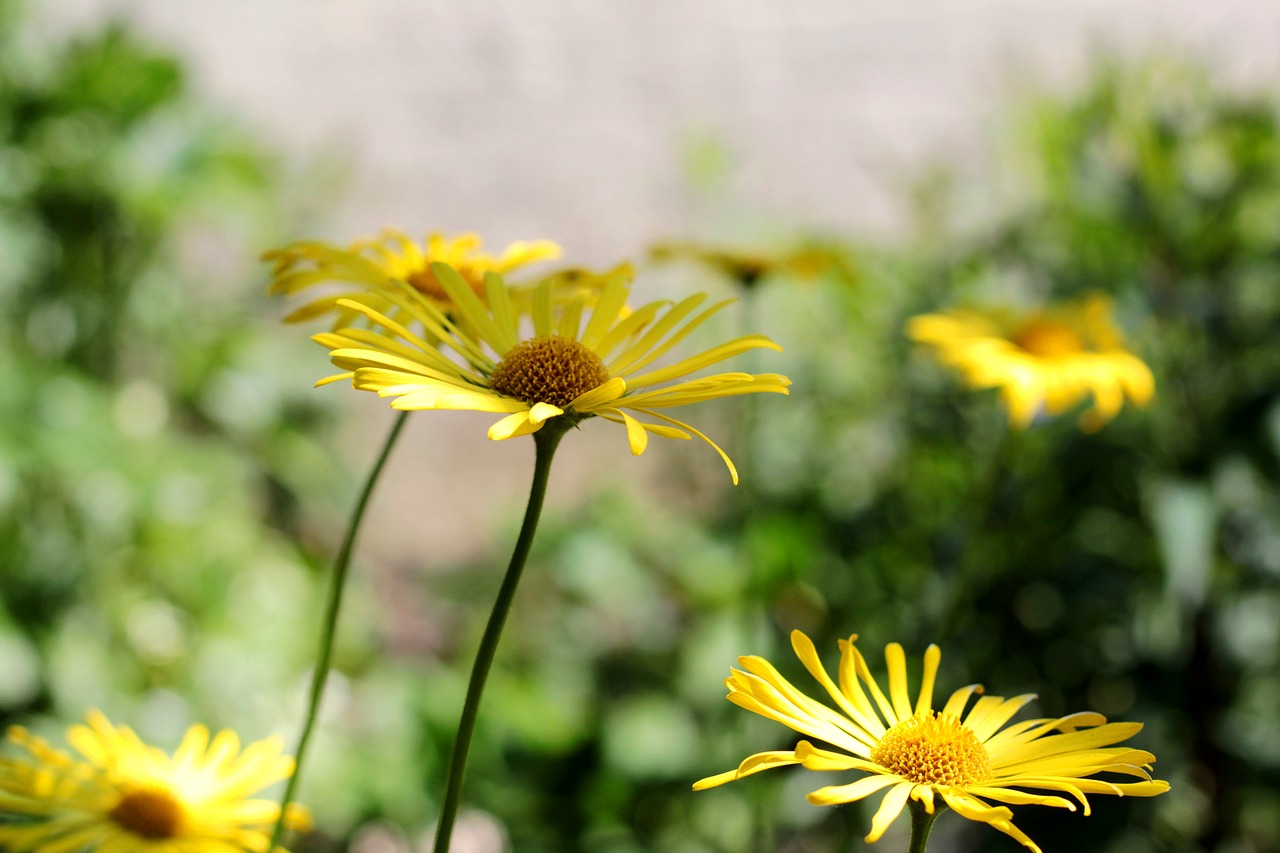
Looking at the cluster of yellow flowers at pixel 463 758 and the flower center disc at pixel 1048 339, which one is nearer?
the cluster of yellow flowers at pixel 463 758

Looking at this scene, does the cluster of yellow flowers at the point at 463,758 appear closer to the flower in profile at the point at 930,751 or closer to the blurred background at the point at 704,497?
the flower in profile at the point at 930,751

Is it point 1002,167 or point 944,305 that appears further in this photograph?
point 1002,167

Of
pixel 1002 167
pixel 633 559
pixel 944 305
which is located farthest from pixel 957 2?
pixel 633 559

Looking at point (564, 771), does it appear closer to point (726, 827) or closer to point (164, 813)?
point (726, 827)

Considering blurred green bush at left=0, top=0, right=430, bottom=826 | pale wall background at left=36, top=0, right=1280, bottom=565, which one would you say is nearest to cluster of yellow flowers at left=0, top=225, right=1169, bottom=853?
blurred green bush at left=0, top=0, right=430, bottom=826

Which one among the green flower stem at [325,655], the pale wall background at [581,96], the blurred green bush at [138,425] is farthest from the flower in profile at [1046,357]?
the pale wall background at [581,96]

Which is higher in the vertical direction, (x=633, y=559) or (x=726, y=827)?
(x=633, y=559)

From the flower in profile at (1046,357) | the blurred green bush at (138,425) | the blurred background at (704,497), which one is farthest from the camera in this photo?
the blurred green bush at (138,425)
